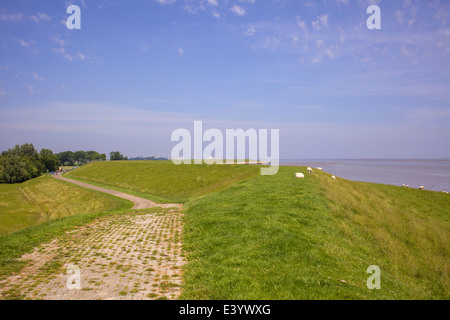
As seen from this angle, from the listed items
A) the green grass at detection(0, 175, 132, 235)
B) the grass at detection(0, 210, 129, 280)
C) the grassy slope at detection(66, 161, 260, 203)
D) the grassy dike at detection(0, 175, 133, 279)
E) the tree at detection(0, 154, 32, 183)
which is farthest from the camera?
the tree at detection(0, 154, 32, 183)

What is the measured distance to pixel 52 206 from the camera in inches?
1980

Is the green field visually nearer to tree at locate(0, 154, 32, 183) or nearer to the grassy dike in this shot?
the grassy dike

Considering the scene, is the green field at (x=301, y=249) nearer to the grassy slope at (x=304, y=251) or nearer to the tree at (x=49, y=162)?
the grassy slope at (x=304, y=251)

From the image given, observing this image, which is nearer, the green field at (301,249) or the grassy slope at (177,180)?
the green field at (301,249)

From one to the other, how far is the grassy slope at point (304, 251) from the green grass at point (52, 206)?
1825cm

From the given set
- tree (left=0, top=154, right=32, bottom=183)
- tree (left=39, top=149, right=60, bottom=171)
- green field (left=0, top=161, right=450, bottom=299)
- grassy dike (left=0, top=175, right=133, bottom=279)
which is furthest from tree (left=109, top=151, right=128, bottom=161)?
green field (left=0, top=161, right=450, bottom=299)

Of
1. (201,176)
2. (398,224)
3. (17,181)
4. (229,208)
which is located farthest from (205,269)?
(17,181)

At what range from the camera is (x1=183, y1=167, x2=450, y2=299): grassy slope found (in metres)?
8.27

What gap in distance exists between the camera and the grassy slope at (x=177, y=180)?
123ft

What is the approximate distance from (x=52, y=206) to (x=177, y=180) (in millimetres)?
25577

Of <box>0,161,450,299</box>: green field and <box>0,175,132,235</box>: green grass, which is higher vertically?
<box>0,161,450,299</box>: green field

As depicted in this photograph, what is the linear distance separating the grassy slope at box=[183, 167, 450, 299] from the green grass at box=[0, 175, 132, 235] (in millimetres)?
18254

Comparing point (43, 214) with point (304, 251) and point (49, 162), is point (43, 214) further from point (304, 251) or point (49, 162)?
point (49, 162)

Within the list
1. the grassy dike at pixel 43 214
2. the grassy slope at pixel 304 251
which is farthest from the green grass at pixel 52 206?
the grassy slope at pixel 304 251
